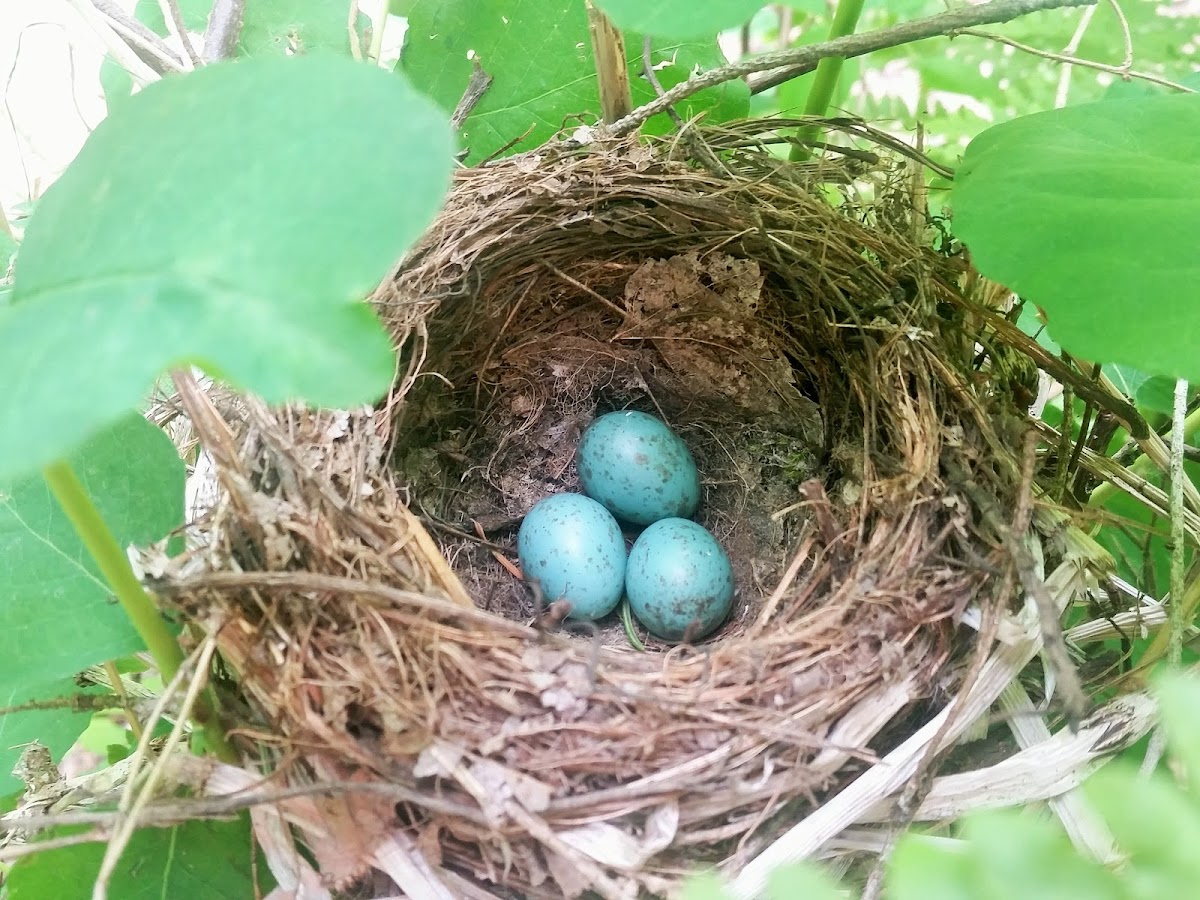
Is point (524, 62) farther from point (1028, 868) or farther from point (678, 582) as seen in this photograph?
point (1028, 868)

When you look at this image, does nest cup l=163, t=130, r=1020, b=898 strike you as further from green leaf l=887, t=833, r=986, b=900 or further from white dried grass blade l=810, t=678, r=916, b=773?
green leaf l=887, t=833, r=986, b=900

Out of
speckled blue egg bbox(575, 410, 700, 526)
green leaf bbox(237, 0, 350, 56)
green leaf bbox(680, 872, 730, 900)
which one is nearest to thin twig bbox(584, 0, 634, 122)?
green leaf bbox(237, 0, 350, 56)

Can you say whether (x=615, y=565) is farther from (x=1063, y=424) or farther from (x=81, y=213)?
(x=81, y=213)

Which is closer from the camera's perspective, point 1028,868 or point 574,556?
point 1028,868

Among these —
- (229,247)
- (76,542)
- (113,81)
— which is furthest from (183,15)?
(229,247)

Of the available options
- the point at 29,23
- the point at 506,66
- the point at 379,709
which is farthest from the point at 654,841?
the point at 29,23

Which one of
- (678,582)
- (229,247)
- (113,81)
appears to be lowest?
(678,582)
